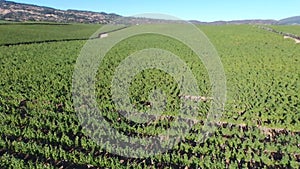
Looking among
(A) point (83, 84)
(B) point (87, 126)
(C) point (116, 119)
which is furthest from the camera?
(A) point (83, 84)

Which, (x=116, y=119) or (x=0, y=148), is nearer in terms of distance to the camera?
(x=0, y=148)

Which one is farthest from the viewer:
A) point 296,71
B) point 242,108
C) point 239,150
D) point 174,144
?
point 296,71

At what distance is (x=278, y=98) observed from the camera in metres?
14.5

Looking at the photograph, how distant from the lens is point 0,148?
33.9 ft

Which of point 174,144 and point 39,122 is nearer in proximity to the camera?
point 174,144

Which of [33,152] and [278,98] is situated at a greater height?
[278,98]

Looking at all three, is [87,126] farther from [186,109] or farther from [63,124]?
[186,109]

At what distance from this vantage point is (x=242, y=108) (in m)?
13.7

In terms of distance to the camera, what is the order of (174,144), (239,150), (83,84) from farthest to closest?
(83,84)
(174,144)
(239,150)

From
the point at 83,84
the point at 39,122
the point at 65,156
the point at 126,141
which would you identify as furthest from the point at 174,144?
the point at 83,84

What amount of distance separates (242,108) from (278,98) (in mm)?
1933

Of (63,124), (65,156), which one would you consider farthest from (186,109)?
(65,156)

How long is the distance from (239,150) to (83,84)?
1051cm

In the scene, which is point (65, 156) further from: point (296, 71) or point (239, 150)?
point (296, 71)
